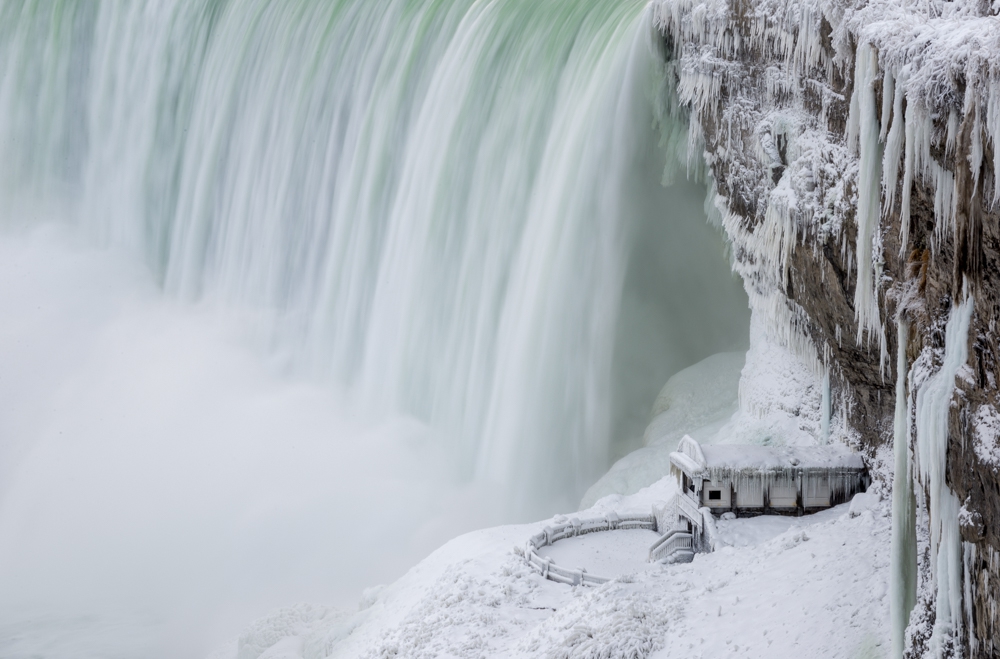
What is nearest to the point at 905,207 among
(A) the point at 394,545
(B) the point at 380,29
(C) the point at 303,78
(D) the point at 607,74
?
(D) the point at 607,74

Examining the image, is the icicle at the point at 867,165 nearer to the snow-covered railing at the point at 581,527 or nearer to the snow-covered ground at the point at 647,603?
the snow-covered ground at the point at 647,603

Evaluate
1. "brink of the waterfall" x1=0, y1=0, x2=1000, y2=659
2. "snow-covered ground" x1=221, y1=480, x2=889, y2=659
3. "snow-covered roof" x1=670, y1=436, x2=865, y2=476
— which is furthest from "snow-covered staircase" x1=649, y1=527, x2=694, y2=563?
"snow-covered roof" x1=670, y1=436, x2=865, y2=476

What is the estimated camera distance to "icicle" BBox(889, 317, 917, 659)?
411 inches

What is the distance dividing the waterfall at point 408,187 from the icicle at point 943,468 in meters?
11.0

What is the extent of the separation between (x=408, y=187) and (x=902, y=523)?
15.7 metres

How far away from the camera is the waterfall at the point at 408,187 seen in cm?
2103

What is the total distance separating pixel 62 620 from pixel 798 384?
16453 millimetres

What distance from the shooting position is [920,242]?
1021 cm

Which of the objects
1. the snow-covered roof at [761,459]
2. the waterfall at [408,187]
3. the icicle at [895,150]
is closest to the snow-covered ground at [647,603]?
the snow-covered roof at [761,459]

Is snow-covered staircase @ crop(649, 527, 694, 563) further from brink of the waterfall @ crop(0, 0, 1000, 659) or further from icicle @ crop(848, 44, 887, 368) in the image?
icicle @ crop(848, 44, 887, 368)

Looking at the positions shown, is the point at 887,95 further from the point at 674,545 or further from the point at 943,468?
the point at 674,545


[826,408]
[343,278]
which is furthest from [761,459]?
[343,278]

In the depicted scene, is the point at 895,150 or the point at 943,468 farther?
the point at 895,150

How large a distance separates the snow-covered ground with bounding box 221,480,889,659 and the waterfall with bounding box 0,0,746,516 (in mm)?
4146
